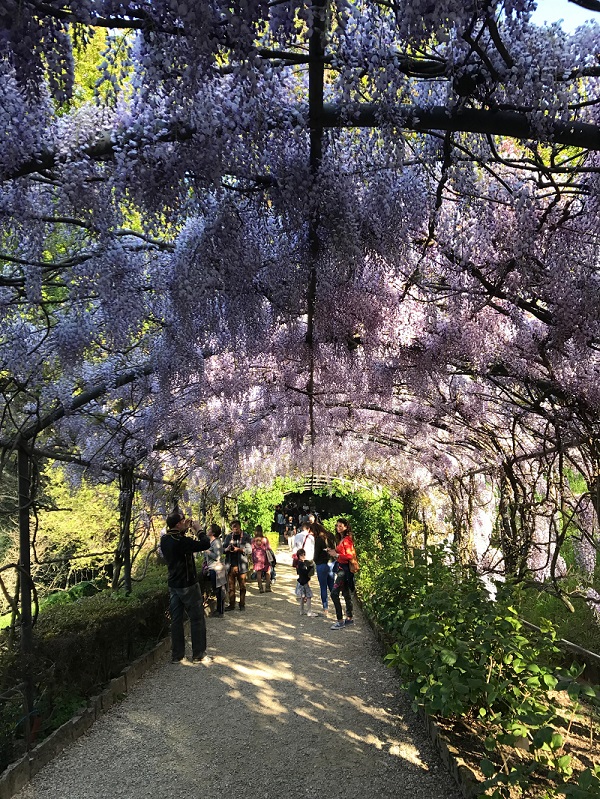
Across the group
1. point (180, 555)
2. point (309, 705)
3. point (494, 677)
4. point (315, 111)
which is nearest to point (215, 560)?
point (180, 555)

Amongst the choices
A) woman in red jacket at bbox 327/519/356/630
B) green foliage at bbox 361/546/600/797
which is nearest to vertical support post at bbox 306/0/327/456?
green foliage at bbox 361/546/600/797

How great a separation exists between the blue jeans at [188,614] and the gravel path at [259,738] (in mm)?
191

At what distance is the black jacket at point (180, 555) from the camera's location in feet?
19.5

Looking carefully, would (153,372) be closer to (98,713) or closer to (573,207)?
(98,713)

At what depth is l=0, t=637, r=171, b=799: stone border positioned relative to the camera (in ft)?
11.9

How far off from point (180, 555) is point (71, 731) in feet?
5.94

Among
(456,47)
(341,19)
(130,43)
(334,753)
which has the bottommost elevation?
(334,753)

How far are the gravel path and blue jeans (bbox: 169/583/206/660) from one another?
19cm

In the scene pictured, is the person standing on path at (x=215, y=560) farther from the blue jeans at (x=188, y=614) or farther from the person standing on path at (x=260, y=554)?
the person standing on path at (x=260, y=554)

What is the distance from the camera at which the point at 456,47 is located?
5.84 feet

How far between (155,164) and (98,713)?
429cm

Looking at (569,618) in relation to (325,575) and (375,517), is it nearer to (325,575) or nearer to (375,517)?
(325,575)

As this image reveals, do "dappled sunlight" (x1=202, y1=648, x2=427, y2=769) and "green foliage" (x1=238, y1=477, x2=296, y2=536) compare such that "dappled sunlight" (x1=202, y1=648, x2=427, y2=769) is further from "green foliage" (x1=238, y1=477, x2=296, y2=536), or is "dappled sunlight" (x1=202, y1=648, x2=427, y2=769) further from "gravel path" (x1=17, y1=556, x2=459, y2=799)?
"green foliage" (x1=238, y1=477, x2=296, y2=536)

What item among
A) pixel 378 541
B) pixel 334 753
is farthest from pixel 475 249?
pixel 378 541
